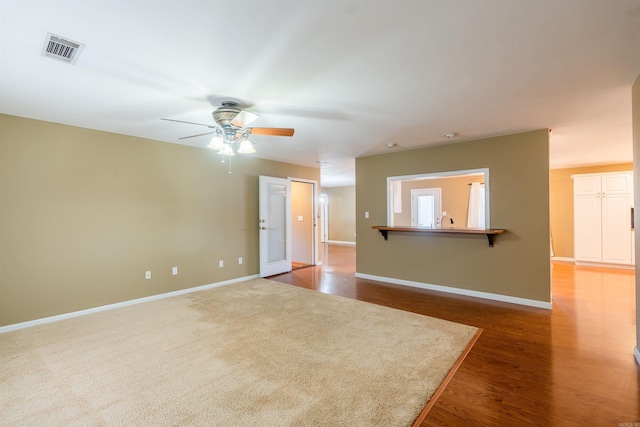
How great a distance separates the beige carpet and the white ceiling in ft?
7.94

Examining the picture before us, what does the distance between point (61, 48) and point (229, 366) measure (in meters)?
2.67

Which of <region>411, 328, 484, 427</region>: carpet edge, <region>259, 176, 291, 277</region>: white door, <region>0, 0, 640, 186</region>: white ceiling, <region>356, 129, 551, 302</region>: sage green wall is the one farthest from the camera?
<region>259, 176, 291, 277</region>: white door

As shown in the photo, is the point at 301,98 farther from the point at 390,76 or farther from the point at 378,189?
the point at 378,189

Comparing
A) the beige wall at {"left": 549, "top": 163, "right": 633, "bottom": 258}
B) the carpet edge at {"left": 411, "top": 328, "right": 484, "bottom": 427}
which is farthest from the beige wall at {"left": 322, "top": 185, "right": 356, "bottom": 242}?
the carpet edge at {"left": 411, "top": 328, "right": 484, "bottom": 427}

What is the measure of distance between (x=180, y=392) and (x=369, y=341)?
67.8 inches

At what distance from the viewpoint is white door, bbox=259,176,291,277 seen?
578cm

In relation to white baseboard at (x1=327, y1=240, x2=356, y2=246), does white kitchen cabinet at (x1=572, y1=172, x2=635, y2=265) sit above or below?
above

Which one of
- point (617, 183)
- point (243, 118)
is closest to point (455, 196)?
point (617, 183)

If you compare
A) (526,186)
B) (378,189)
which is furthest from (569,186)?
(378,189)

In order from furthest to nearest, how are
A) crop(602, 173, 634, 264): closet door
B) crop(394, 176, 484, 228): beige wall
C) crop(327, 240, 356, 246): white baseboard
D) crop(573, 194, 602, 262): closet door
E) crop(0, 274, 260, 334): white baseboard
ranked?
crop(327, 240, 356, 246): white baseboard, crop(394, 176, 484, 228): beige wall, crop(573, 194, 602, 262): closet door, crop(602, 173, 634, 264): closet door, crop(0, 274, 260, 334): white baseboard

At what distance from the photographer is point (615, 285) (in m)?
5.01

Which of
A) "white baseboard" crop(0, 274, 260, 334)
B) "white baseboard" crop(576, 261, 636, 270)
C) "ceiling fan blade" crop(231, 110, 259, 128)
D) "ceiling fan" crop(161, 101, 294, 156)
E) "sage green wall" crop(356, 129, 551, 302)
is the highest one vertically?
"ceiling fan blade" crop(231, 110, 259, 128)

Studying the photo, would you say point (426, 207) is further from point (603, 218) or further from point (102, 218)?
Answer: point (102, 218)

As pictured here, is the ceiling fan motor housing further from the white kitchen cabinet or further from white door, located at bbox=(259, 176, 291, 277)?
the white kitchen cabinet
